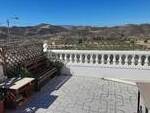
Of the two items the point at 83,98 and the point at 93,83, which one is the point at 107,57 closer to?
the point at 93,83

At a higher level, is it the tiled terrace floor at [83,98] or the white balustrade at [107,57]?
the white balustrade at [107,57]

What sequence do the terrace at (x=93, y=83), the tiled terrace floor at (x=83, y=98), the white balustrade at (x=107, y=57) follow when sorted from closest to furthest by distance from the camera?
the tiled terrace floor at (x=83, y=98) < the terrace at (x=93, y=83) < the white balustrade at (x=107, y=57)

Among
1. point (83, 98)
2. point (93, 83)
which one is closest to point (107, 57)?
point (93, 83)

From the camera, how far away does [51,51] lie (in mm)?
8430

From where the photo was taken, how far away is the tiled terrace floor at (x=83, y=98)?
5016 millimetres

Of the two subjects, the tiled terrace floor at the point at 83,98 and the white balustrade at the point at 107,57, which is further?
the white balustrade at the point at 107,57

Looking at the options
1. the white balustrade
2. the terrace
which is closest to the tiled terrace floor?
the terrace

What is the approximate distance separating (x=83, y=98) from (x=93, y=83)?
5.02ft

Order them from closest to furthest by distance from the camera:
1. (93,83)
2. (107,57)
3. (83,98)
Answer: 1. (83,98)
2. (93,83)
3. (107,57)

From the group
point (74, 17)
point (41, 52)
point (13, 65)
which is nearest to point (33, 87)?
point (13, 65)

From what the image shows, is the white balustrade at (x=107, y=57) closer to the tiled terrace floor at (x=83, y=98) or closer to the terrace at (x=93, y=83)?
the terrace at (x=93, y=83)

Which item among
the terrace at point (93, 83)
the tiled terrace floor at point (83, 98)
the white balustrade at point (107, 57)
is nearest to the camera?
the tiled terrace floor at point (83, 98)

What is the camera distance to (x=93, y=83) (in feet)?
23.6

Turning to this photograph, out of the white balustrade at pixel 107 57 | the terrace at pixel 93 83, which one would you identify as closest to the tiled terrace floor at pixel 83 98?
the terrace at pixel 93 83
